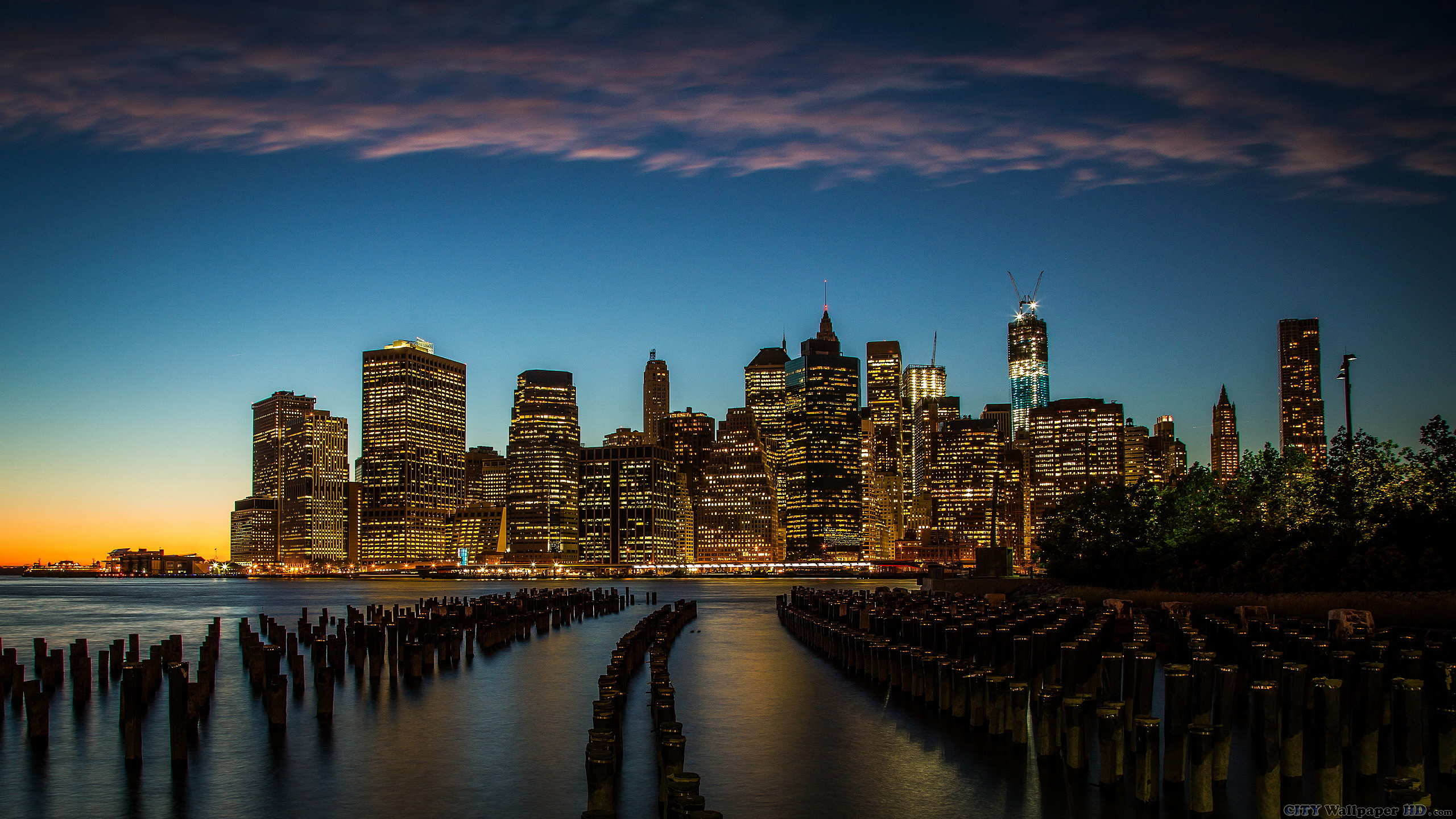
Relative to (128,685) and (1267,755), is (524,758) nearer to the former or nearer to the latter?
(128,685)

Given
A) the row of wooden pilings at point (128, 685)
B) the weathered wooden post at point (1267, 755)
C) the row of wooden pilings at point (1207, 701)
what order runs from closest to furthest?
the weathered wooden post at point (1267, 755) < the row of wooden pilings at point (1207, 701) < the row of wooden pilings at point (128, 685)

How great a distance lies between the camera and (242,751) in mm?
24078

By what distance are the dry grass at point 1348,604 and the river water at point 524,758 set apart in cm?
1504

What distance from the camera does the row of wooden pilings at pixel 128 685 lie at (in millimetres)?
22781

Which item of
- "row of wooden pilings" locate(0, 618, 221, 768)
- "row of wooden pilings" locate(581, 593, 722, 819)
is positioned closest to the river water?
"row of wooden pilings" locate(0, 618, 221, 768)

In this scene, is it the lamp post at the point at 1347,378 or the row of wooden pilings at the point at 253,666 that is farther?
the lamp post at the point at 1347,378

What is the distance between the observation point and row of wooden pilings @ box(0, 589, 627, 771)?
2311cm

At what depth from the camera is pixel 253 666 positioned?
34.1m

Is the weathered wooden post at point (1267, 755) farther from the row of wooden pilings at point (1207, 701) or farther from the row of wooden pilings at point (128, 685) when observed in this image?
the row of wooden pilings at point (128, 685)

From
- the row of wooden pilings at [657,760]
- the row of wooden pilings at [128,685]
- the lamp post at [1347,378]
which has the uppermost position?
the lamp post at [1347,378]

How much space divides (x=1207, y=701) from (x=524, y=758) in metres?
13.7

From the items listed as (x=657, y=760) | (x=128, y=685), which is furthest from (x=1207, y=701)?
(x=128, y=685)

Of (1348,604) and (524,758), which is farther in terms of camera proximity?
(1348,604)

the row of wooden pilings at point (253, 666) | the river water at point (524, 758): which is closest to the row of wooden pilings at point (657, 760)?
the river water at point (524, 758)
